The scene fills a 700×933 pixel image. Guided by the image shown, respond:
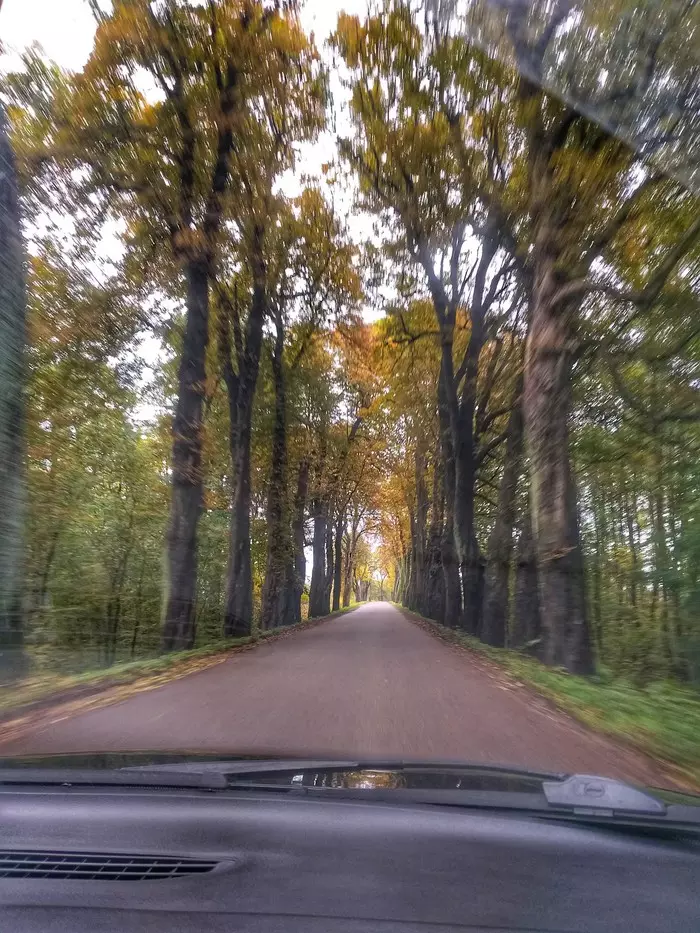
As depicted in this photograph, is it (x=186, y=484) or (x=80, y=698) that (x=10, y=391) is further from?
(x=186, y=484)

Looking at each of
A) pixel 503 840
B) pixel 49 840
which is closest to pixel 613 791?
pixel 503 840

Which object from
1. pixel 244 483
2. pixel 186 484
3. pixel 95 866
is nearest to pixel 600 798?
pixel 95 866

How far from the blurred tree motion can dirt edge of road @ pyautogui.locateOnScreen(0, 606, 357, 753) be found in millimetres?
1055

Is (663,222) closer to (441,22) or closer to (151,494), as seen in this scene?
(441,22)

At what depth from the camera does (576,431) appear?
17562 mm

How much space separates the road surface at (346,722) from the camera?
21.0 ft

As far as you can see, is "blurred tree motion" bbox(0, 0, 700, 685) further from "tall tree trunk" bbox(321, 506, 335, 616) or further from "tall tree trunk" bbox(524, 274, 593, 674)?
"tall tree trunk" bbox(321, 506, 335, 616)

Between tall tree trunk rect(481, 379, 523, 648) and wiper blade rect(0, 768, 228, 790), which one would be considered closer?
wiper blade rect(0, 768, 228, 790)

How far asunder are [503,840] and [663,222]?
11.6 meters

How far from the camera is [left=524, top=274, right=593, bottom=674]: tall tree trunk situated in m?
11.8

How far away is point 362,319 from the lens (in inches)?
881

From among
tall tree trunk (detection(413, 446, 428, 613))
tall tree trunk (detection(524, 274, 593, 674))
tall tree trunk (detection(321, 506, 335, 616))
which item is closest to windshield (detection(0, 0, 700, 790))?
tall tree trunk (detection(524, 274, 593, 674))

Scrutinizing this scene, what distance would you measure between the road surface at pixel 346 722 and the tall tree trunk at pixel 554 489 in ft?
4.73

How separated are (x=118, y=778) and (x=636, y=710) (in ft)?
20.5
